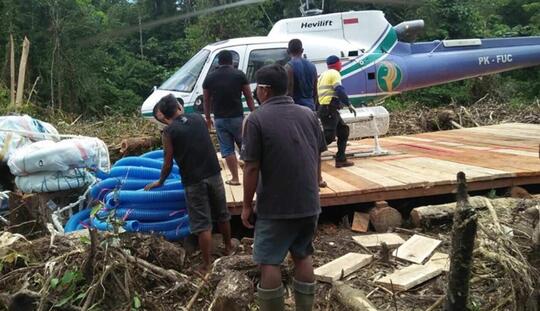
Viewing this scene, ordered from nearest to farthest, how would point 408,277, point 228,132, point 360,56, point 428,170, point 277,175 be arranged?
point 277,175 < point 408,277 < point 228,132 < point 428,170 < point 360,56

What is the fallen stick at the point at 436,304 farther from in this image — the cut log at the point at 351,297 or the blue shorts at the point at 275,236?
the blue shorts at the point at 275,236

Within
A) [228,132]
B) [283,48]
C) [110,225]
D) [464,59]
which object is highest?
[283,48]

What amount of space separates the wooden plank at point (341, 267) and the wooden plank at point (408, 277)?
0.28 metres

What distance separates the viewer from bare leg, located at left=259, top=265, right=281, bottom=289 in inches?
130

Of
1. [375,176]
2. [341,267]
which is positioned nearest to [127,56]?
[375,176]

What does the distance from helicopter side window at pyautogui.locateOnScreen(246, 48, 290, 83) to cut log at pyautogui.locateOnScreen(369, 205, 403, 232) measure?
13.2 ft

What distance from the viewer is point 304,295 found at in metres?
3.42

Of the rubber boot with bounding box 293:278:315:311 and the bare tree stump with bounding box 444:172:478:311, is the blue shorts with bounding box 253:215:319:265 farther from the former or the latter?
the bare tree stump with bounding box 444:172:478:311

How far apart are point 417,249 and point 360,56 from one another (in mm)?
5508

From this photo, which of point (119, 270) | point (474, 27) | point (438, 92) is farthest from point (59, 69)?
point (119, 270)

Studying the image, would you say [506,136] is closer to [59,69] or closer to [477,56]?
[477,56]

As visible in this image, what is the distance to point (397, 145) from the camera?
851cm

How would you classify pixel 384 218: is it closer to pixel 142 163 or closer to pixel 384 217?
pixel 384 217

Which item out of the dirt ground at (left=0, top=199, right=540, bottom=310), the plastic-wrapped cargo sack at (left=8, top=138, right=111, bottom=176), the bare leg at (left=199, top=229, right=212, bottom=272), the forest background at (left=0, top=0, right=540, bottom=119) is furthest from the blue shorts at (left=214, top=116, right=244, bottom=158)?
the forest background at (left=0, top=0, right=540, bottom=119)
